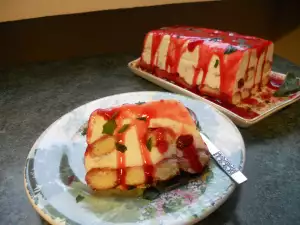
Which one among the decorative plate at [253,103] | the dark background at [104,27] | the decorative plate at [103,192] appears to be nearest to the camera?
the decorative plate at [103,192]

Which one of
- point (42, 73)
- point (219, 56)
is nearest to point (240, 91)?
point (219, 56)

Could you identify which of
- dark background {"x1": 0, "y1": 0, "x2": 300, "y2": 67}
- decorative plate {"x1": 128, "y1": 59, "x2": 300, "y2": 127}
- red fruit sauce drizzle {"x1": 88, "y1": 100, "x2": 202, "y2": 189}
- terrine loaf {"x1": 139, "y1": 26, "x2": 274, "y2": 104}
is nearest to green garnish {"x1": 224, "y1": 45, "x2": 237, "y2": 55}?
terrine loaf {"x1": 139, "y1": 26, "x2": 274, "y2": 104}

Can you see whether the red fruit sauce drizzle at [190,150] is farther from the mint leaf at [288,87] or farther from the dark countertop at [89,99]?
the mint leaf at [288,87]

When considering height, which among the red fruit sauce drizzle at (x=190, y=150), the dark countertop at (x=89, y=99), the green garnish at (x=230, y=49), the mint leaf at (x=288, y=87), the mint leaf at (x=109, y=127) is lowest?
the dark countertop at (x=89, y=99)

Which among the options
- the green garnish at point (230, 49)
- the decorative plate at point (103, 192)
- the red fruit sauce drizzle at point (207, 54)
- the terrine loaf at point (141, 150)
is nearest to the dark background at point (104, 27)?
the red fruit sauce drizzle at point (207, 54)

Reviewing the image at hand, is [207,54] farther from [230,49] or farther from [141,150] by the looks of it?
[141,150]

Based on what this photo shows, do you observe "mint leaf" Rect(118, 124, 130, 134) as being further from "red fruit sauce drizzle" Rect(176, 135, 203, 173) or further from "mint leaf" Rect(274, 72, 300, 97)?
"mint leaf" Rect(274, 72, 300, 97)
